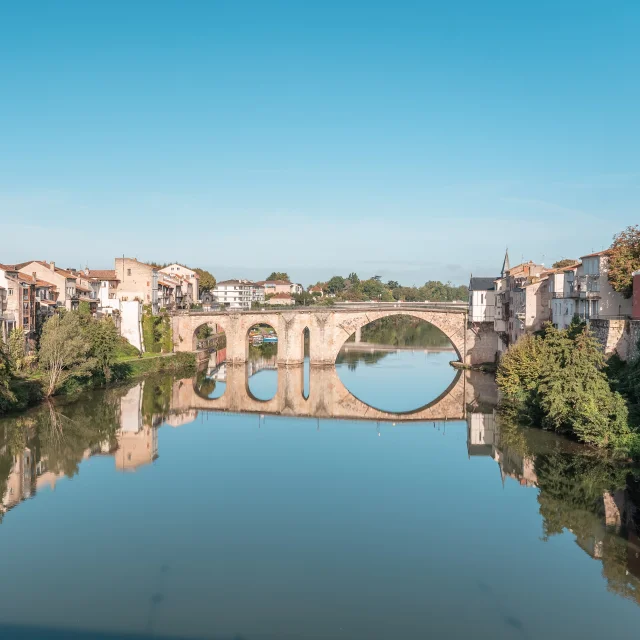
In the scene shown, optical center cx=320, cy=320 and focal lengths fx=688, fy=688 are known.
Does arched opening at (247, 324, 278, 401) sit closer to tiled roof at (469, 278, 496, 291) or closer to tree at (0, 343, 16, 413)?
tree at (0, 343, 16, 413)

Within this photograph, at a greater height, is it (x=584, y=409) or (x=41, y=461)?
(x=584, y=409)

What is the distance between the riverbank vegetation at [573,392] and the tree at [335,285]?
120 meters

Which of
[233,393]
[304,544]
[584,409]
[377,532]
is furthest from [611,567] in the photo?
[233,393]

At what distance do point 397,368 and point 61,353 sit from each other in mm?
29540

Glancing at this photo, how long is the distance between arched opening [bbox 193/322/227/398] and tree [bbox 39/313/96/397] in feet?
27.7

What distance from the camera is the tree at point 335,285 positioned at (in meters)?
154

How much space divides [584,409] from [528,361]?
7.44 m

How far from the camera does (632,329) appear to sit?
30.2m

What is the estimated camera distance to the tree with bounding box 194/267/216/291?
98231 mm

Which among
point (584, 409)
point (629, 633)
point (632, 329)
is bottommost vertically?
point (629, 633)

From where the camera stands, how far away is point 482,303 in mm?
53062

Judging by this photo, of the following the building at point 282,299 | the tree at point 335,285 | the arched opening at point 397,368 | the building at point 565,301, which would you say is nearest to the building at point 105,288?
the arched opening at point 397,368

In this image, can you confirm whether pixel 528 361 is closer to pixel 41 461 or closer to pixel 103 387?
pixel 41 461

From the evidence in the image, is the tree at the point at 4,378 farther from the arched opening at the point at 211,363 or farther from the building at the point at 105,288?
the building at the point at 105,288
